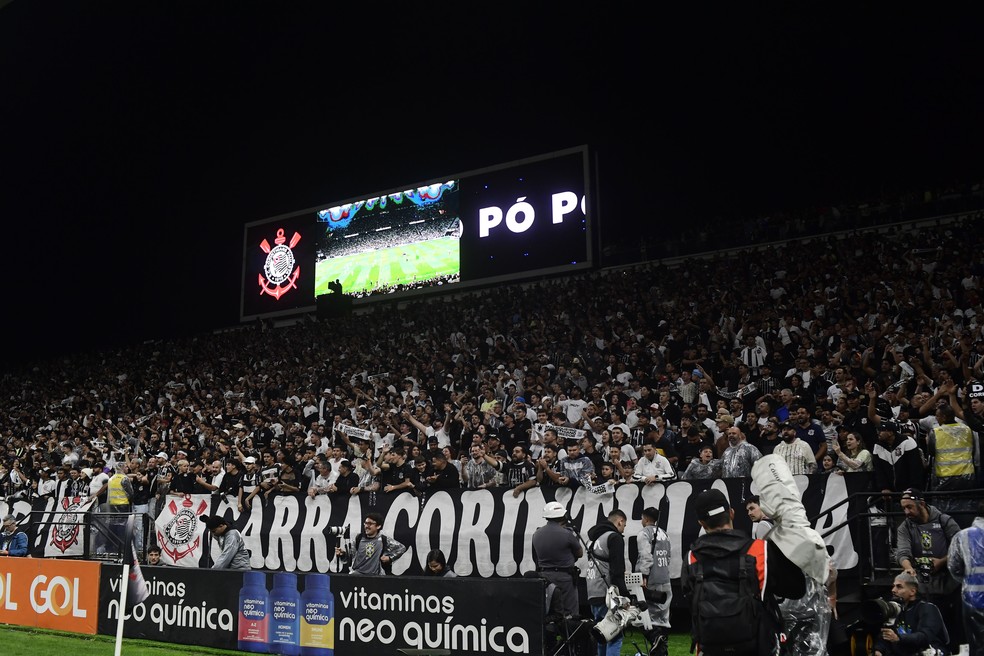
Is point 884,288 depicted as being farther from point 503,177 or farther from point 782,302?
point 503,177

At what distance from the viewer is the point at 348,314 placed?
29.1 meters

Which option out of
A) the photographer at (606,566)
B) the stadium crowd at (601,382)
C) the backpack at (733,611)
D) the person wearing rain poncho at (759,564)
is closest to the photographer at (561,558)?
the photographer at (606,566)

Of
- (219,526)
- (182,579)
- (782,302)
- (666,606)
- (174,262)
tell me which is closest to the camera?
(666,606)

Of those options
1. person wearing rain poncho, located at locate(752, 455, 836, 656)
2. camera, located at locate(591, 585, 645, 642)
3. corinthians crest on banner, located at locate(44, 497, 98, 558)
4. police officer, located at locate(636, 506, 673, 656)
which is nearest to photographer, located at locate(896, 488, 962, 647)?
police officer, located at locate(636, 506, 673, 656)

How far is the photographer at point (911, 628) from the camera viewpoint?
807cm

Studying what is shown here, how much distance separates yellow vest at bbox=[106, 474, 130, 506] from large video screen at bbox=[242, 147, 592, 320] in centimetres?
1184

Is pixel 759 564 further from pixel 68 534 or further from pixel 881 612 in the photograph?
pixel 68 534

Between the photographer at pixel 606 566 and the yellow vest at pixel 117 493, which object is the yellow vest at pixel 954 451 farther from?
the yellow vest at pixel 117 493

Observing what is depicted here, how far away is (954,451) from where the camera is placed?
1009cm

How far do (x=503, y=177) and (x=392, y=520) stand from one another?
15.0 m

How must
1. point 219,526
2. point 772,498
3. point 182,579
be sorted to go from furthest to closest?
1. point 219,526
2. point 182,579
3. point 772,498

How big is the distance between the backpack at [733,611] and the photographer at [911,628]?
3775mm

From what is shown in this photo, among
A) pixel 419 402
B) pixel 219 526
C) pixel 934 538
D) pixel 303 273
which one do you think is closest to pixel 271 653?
pixel 219 526

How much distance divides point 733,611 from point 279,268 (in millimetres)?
28681
